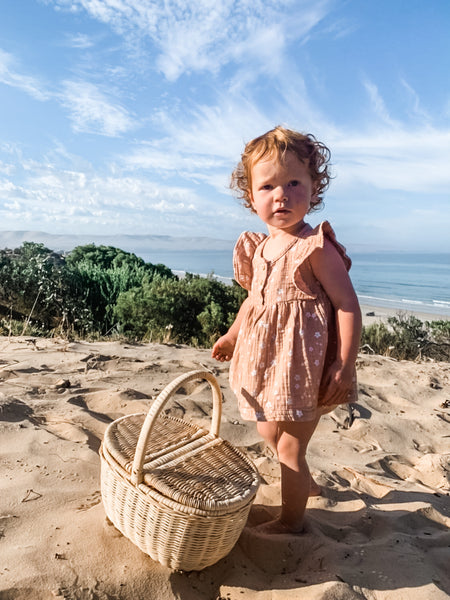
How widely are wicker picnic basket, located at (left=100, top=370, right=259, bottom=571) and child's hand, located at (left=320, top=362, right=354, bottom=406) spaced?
0.47 meters

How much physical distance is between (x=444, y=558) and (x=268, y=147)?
2.01 meters

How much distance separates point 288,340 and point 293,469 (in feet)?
1.97

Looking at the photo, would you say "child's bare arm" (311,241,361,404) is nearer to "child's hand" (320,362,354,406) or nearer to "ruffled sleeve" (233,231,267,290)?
"child's hand" (320,362,354,406)

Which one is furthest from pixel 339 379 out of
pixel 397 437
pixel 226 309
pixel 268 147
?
pixel 226 309

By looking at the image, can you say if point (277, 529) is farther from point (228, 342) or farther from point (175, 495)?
point (228, 342)

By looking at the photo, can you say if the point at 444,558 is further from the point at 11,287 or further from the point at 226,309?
the point at 11,287

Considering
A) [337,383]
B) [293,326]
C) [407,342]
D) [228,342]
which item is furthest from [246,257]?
[407,342]

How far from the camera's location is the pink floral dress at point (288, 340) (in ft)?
7.45

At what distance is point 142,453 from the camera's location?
1941 millimetres

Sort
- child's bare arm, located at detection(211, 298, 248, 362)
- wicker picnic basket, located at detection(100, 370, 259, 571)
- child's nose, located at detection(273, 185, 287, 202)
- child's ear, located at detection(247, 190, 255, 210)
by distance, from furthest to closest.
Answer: child's bare arm, located at detection(211, 298, 248, 362), child's ear, located at detection(247, 190, 255, 210), child's nose, located at detection(273, 185, 287, 202), wicker picnic basket, located at detection(100, 370, 259, 571)

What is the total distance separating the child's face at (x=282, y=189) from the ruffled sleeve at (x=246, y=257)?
0.34 meters

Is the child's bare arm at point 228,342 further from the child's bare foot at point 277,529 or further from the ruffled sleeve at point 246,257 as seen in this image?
the child's bare foot at point 277,529

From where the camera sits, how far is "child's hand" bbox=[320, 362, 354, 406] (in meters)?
2.27

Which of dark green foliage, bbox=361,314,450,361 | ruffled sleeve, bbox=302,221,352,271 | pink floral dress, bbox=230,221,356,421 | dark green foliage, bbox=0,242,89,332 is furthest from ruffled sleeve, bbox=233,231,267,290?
dark green foliage, bbox=0,242,89,332
